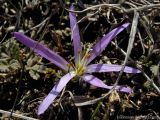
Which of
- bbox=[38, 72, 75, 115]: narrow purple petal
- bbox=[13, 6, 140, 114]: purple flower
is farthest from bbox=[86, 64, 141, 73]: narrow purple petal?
bbox=[38, 72, 75, 115]: narrow purple petal

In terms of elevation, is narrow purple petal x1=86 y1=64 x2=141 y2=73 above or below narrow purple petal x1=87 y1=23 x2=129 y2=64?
below

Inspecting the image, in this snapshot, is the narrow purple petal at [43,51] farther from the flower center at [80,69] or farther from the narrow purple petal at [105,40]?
the narrow purple petal at [105,40]

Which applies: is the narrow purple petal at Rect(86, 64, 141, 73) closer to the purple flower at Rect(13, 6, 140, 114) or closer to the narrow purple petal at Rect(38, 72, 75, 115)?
the purple flower at Rect(13, 6, 140, 114)

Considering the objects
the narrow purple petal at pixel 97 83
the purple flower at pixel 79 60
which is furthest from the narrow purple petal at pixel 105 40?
the narrow purple petal at pixel 97 83

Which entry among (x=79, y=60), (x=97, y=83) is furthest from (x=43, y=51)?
(x=97, y=83)

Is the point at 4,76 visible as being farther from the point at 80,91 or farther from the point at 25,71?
the point at 80,91

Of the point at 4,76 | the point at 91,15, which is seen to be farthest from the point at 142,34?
the point at 4,76
